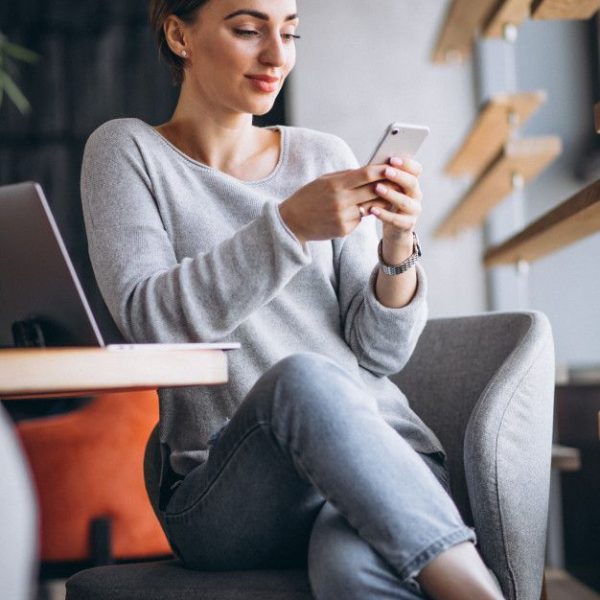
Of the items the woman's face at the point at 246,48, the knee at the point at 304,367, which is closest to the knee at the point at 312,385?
the knee at the point at 304,367

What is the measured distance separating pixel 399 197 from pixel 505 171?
133 centimetres

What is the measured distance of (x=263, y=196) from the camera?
1400 millimetres

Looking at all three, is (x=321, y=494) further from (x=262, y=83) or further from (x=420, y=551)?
(x=262, y=83)

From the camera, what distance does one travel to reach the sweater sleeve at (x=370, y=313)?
1301 mm

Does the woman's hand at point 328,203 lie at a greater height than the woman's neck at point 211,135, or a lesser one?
lesser

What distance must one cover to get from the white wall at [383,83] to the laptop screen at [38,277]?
2237 millimetres

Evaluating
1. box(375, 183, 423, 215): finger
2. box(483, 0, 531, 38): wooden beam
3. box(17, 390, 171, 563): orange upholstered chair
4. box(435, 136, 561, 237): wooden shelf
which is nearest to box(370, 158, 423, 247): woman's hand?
box(375, 183, 423, 215): finger

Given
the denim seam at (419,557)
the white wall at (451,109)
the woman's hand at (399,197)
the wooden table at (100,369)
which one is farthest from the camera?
the white wall at (451,109)

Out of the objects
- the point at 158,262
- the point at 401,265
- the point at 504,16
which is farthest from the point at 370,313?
the point at 504,16

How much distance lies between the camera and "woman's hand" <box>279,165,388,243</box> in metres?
1.09

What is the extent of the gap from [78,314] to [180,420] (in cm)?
37

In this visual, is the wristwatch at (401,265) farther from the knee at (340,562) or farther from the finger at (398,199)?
the knee at (340,562)

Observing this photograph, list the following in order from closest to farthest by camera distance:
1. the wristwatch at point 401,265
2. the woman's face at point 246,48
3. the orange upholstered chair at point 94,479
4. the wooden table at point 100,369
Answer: the wooden table at point 100,369 < the wristwatch at point 401,265 < the woman's face at point 246,48 < the orange upholstered chair at point 94,479

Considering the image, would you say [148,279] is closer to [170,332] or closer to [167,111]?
[170,332]
